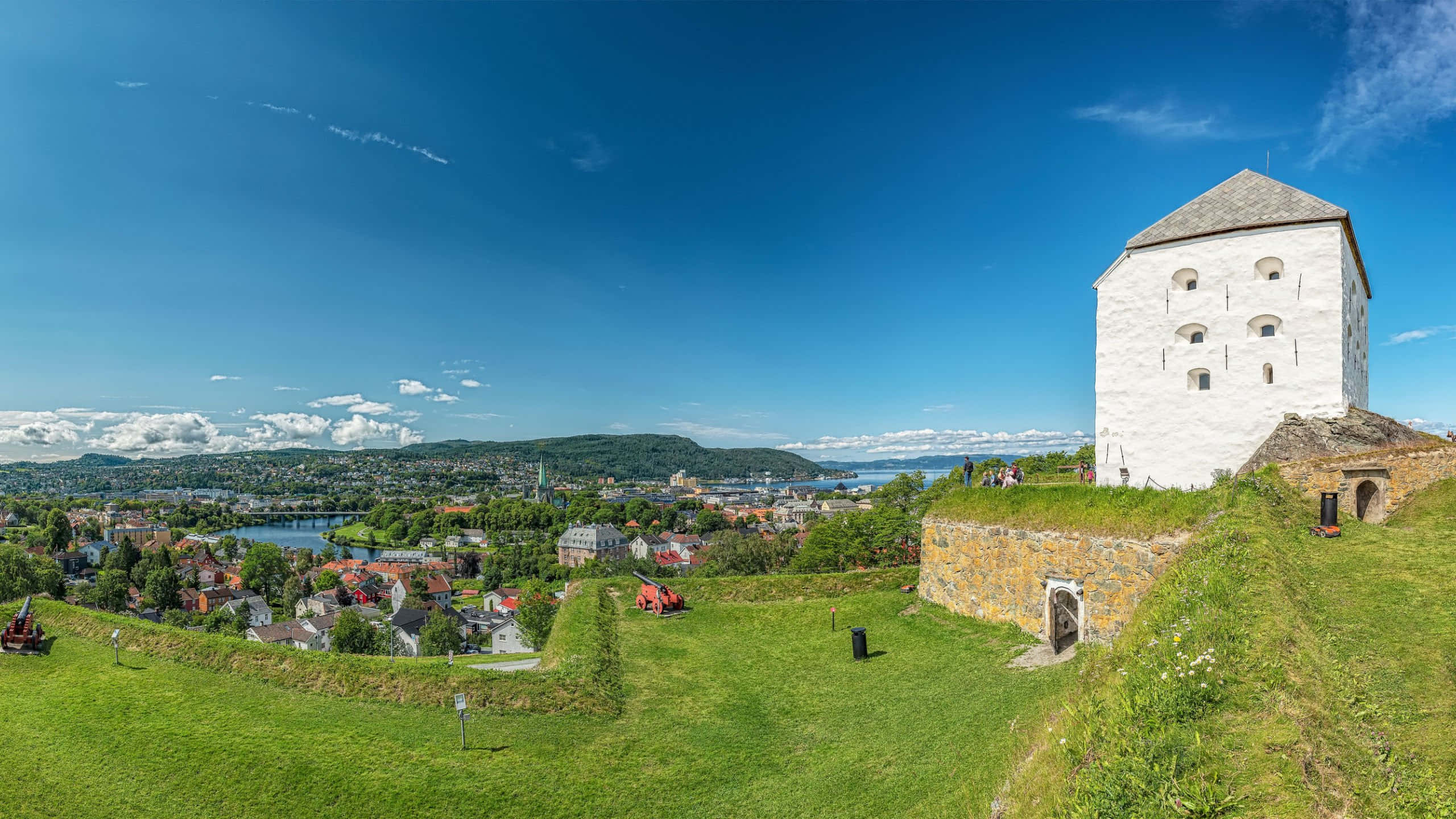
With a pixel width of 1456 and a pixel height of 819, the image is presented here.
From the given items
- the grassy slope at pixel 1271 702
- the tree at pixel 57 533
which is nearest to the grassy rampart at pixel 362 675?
the grassy slope at pixel 1271 702

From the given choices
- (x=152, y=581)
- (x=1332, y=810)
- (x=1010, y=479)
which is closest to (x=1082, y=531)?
(x=1010, y=479)

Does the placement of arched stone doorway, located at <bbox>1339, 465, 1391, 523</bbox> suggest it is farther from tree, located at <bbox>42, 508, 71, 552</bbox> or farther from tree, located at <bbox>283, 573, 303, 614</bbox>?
tree, located at <bbox>42, 508, 71, 552</bbox>

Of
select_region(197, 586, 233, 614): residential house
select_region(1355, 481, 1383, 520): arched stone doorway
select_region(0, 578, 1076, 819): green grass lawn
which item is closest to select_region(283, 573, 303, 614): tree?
select_region(197, 586, 233, 614): residential house

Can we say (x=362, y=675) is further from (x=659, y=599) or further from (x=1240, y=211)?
(x=1240, y=211)

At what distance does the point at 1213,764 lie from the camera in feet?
13.8

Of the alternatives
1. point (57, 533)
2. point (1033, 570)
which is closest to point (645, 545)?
point (57, 533)

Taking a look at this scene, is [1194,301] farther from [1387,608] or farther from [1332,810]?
[1332,810]

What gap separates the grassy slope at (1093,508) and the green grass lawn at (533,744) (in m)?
2.71

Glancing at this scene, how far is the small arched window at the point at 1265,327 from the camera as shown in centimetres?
1487

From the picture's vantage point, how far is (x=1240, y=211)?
1566 cm

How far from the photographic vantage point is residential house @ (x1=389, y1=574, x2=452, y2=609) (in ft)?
249

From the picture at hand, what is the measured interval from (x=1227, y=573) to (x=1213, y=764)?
4.43 m

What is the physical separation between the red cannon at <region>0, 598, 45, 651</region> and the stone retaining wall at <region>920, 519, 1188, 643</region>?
18.7 m

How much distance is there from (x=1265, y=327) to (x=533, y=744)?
18.3 m
